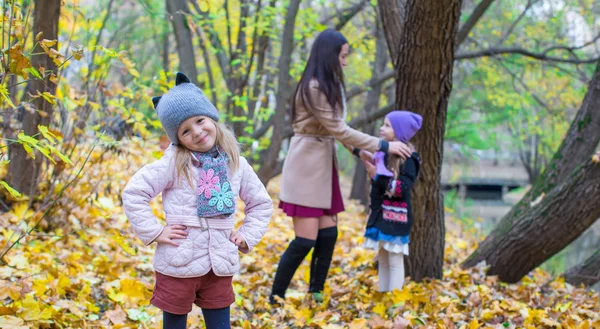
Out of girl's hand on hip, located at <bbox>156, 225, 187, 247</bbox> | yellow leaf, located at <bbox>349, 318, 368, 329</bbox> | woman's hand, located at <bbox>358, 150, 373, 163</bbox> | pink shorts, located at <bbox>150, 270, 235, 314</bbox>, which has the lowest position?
yellow leaf, located at <bbox>349, 318, 368, 329</bbox>

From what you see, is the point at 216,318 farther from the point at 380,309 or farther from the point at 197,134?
the point at 380,309

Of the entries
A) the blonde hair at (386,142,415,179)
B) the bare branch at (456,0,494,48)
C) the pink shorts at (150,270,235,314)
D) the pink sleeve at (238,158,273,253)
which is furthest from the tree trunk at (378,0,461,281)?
the pink shorts at (150,270,235,314)

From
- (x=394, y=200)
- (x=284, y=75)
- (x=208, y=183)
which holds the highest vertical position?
(x=284, y=75)

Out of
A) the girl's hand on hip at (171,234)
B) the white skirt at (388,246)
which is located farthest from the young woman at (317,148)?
the girl's hand on hip at (171,234)

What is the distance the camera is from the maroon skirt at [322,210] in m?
3.54

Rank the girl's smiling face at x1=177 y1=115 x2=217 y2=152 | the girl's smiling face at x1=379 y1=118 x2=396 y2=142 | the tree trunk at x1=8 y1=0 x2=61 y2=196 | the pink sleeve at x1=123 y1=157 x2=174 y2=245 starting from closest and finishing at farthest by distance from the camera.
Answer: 1. the pink sleeve at x1=123 y1=157 x2=174 y2=245
2. the girl's smiling face at x1=177 y1=115 x2=217 y2=152
3. the girl's smiling face at x1=379 y1=118 x2=396 y2=142
4. the tree trunk at x1=8 y1=0 x2=61 y2=196

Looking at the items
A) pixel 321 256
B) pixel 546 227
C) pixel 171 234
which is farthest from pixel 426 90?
pixel 171 234

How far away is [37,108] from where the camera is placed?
3918 mm

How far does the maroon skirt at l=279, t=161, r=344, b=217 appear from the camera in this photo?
139 inches

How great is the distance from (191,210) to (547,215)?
10.2ft

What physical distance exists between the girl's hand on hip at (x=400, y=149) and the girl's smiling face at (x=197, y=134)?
141 centimetres

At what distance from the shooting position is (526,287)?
4.41m

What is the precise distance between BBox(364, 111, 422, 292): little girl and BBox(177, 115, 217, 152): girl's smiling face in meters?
1.43

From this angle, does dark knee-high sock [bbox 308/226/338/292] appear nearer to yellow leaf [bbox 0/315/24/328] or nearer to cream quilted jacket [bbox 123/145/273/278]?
cream quilted jacket [bbox 123/145/273/278]
